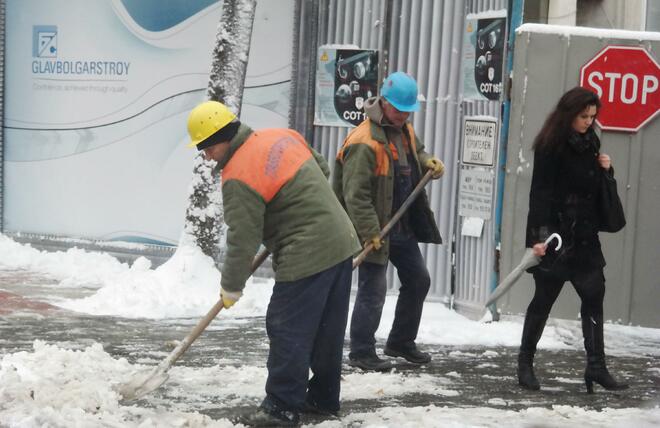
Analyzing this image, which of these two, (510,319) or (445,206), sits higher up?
(445,206)

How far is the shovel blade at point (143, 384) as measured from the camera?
21.3 feet

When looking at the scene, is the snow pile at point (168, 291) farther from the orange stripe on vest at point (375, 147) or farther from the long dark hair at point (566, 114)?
the long dark hair at point (566, 114)

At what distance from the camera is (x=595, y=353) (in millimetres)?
7242

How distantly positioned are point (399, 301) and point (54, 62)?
21.8 ft

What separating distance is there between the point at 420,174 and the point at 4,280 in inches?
215

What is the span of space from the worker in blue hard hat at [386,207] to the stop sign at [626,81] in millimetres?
1765

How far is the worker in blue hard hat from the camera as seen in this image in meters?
7.62

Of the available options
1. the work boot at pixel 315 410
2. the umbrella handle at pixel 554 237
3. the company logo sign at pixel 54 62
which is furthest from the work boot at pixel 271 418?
the company logo sign at pixel 54 62

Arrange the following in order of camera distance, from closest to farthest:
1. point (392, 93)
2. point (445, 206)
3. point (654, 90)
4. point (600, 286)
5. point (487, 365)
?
point (600, 286), point (392, 93), point (487, 365), point (654, 90), point (445, 206)

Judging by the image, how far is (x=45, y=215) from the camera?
13.5 meters

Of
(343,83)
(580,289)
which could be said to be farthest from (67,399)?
(343,83)

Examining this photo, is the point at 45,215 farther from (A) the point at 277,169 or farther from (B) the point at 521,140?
(A) the point at 277,169

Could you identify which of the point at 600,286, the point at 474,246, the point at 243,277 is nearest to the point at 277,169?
the point at 243,277

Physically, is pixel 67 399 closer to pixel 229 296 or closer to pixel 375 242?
pixel 229 296
